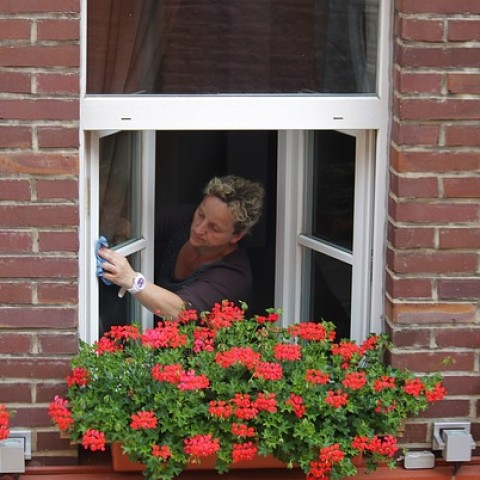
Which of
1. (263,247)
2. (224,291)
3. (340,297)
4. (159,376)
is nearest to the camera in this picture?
(159,376)

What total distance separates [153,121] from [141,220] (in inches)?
21.5

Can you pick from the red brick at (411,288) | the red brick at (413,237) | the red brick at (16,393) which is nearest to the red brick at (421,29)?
the red brick at (413,237)

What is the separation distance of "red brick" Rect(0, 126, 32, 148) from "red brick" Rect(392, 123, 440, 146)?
3.45 ft

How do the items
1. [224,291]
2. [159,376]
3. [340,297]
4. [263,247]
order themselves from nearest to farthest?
[159,376]
[340,297]
[224,291]
[263,247]

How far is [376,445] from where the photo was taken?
12.9 feet

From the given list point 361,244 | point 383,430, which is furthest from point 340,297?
point 383,430

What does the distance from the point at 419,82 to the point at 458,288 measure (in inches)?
24.1

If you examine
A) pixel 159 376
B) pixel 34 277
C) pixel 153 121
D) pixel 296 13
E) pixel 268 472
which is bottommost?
pixel 268 472

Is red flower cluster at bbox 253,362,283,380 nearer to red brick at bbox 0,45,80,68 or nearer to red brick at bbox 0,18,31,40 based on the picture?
red brick at bbox 0,45,80,68

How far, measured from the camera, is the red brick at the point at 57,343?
13.3 ft

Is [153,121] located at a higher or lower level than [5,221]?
higher

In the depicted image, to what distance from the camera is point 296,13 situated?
414 cm

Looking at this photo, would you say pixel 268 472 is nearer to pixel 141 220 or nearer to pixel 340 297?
pixel 340 297

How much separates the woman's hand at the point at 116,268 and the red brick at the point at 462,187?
3.32ft
